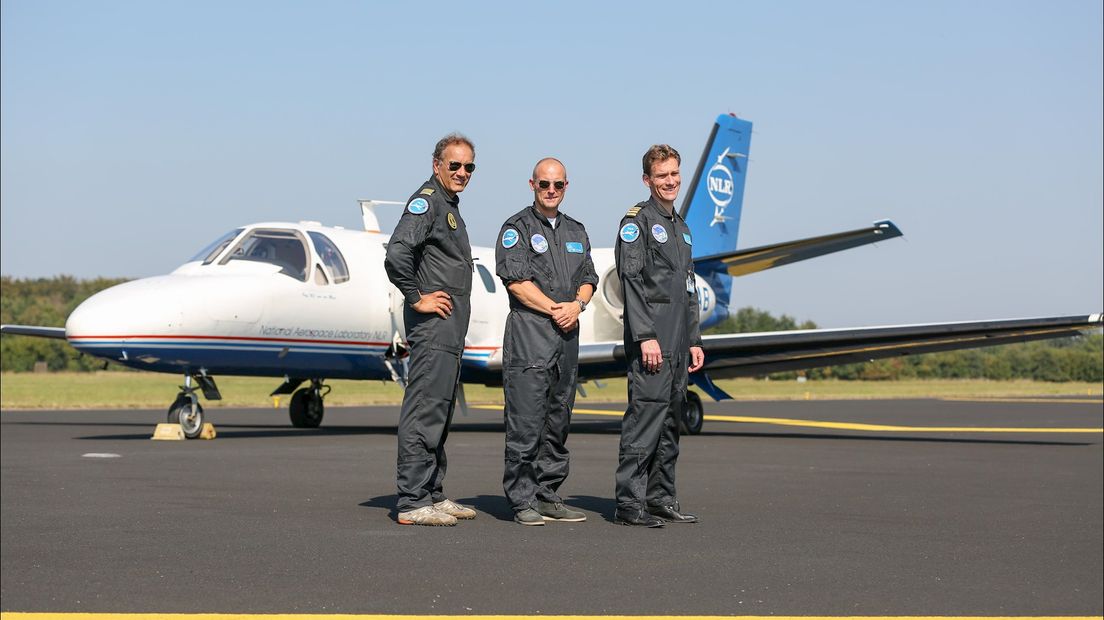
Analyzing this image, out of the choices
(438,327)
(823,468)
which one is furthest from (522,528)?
(823,468)

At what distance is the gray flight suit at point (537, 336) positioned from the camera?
7.02m

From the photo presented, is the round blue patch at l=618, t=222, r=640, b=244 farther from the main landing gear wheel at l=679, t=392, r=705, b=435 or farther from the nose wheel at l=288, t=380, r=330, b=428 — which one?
the nose wheel at l=288, t=380, r=330, b=428

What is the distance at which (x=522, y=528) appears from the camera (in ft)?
25.2

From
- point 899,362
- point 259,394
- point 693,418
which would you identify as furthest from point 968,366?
point 693,418

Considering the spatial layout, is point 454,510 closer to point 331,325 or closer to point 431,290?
point 431,290

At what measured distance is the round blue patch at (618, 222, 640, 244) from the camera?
6.91 meters

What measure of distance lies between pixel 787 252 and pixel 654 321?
44.5 feet

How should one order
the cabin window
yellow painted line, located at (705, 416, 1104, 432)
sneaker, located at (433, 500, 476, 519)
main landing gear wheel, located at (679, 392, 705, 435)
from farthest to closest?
yellow painted line, located at (705, 416, 1104, 432), main landing gear wheel, located at (679, 392, 705, 435), the cabin window, sneaker, located at (433, 500, 476, 519)

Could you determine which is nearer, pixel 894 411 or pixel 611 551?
pixel 611 551

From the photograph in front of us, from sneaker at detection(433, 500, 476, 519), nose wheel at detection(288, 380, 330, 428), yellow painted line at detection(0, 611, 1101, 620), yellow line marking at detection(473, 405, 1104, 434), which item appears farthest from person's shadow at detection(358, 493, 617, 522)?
yellow line marking at detection(473, 405, 1104, 434)

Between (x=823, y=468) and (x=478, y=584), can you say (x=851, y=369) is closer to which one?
(x=823, y=468)

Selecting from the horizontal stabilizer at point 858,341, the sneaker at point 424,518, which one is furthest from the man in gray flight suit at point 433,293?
the horizontal stabilizer at point 858,341

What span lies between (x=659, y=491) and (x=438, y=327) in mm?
1610

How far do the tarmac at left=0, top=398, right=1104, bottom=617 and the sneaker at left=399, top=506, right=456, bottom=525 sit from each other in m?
0.10
